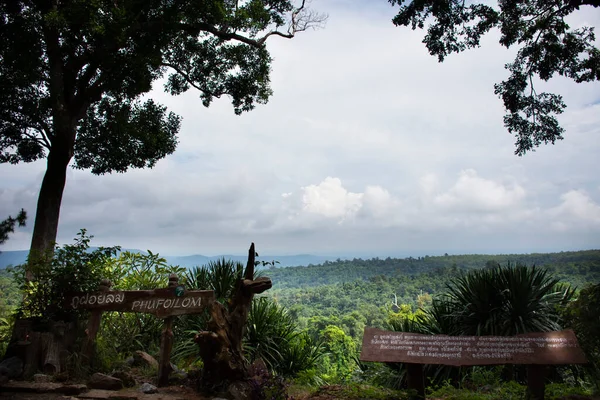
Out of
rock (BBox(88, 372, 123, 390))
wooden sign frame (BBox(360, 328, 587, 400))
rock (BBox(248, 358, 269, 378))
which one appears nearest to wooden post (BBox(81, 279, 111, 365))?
rock (BBox(88, 372, 123, 390))

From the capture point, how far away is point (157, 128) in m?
11.3

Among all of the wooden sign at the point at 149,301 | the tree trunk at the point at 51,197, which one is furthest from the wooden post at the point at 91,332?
the tree trunk at the point at 51,197

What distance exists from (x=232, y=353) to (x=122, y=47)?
309 inches

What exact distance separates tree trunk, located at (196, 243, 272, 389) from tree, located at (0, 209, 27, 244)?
5.89m

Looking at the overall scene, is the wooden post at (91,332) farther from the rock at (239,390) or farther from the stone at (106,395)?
the rock at (239,390)

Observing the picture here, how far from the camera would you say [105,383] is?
571 centimetres

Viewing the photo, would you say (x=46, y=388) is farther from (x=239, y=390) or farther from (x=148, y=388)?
(x=239, y=390)

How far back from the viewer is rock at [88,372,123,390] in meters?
5.70

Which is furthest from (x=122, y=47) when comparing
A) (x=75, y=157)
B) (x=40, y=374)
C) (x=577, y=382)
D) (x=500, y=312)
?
(x=577, y=382)

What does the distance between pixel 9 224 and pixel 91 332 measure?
13.8 feet

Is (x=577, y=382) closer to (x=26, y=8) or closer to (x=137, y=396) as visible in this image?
(x=137, y=396)

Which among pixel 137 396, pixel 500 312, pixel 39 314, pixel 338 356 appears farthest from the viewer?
pixel 338 356

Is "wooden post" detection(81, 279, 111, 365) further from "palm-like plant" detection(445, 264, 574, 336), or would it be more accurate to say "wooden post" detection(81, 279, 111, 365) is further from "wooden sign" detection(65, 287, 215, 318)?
"palm-like plant" detection(445, 264, 574, 336)

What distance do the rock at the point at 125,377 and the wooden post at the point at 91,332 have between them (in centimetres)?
70
